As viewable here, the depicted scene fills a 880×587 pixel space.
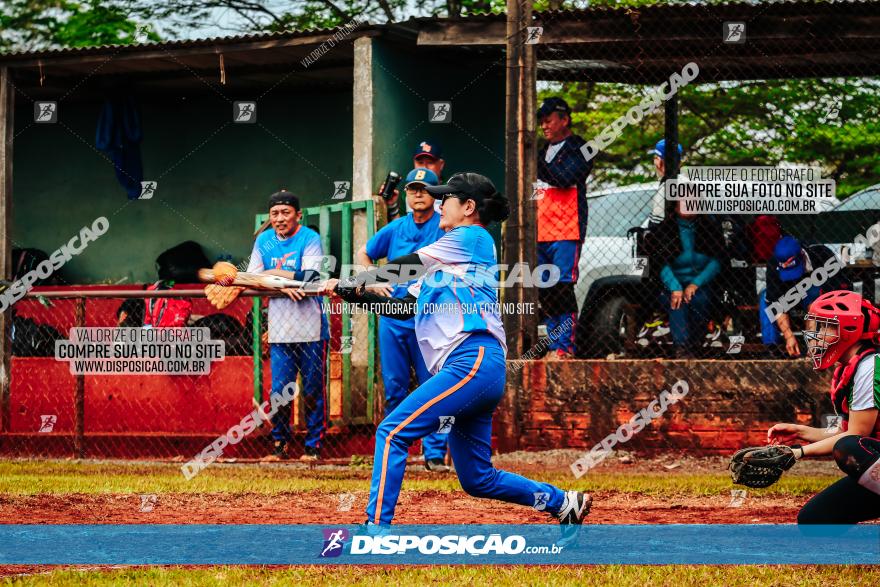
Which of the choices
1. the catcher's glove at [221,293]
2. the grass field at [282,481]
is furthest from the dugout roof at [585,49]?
the grass field at [282,481]

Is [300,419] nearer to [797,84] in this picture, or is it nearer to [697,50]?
[697,50]

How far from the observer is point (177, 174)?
1838 centimetres

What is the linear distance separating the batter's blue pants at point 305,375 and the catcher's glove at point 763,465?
5.69 metres

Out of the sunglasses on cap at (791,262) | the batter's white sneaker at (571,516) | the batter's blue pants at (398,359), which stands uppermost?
the sunglasses on cap at (791,262)

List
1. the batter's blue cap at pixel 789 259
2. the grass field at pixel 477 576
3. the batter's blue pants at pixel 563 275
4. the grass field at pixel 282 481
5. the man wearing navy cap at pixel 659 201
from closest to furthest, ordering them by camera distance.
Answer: the grass field at pixel 477 576
the grass field at pixel 282 481
the batter's blue pants at pixel 563 275
the batter's blue cap at pixel 789 259
the man wearing navy cap at pixel 659 201

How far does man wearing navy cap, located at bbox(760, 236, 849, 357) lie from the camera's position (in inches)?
461

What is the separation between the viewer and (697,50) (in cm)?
1265

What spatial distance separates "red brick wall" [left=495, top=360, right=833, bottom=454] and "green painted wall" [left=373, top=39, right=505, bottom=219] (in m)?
3.18

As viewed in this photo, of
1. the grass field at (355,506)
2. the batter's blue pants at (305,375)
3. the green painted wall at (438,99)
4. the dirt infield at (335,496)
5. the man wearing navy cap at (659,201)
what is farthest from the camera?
the green painted wall at (438,99)

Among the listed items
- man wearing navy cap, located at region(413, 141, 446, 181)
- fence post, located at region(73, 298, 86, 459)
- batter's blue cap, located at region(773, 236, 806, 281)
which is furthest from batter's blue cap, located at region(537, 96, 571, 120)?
fence post, located at region(73, 298, 86, 459)

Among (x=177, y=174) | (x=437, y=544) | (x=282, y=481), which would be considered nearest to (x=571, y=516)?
(x=437, y=544)

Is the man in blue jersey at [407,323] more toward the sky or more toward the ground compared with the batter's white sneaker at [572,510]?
more toward the sky

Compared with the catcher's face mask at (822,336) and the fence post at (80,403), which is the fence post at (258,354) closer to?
the fence post at (80,403)

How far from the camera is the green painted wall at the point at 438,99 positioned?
44.3 ft
